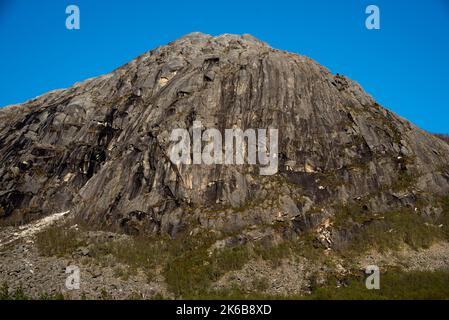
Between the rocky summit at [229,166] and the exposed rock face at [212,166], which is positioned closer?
the rocky summit at [229,166]

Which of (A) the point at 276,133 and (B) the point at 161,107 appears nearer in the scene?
(A) the point at 276,133

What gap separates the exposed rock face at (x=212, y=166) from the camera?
92.7 metres

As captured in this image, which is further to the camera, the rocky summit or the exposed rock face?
the exposed rock face

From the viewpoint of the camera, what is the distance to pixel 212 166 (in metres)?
97.2

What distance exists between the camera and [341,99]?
11419 centimetres

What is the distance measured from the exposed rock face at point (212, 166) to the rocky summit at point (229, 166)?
255 mm

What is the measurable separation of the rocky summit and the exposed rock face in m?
0.25

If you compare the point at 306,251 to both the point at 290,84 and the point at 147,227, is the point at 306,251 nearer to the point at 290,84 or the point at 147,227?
the point at 147,227

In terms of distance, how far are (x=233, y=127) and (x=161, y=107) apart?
1718cm

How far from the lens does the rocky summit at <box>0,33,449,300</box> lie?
89.6 meters
